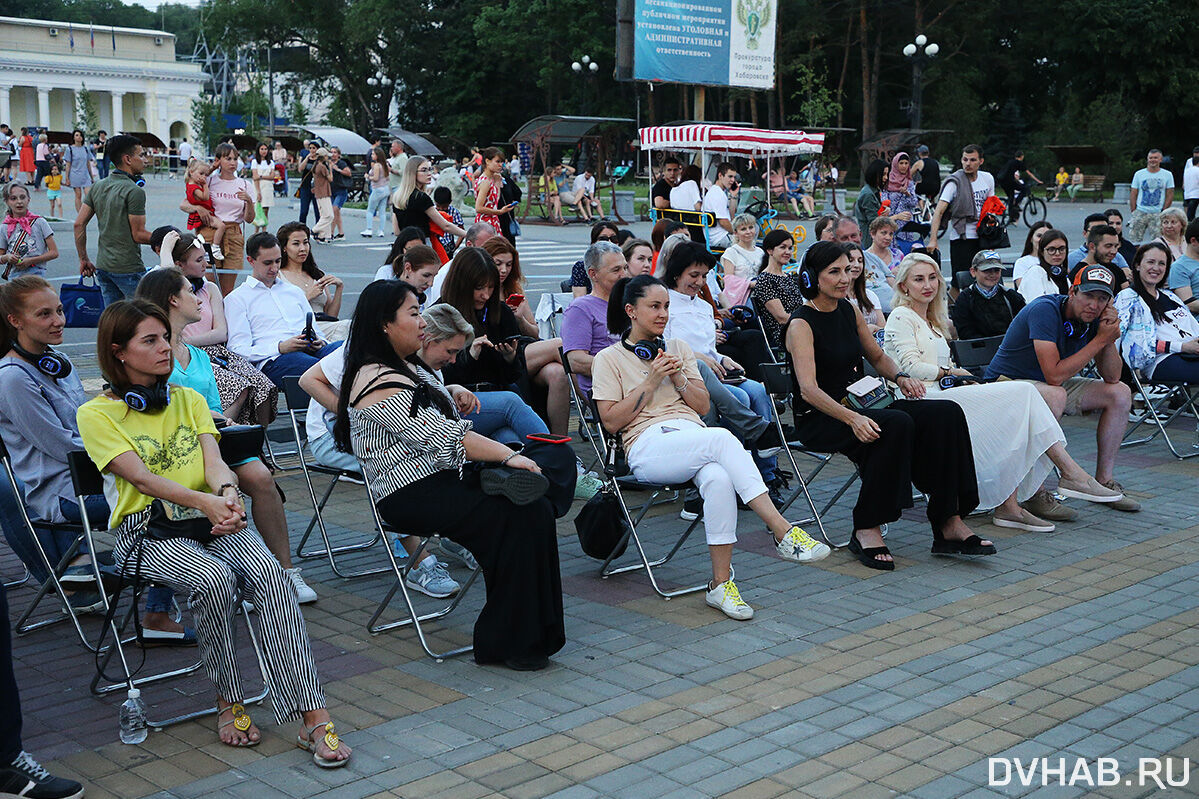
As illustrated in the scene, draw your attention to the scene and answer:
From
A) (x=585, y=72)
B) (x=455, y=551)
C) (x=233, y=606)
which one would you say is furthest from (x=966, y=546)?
(x=585, y=72)

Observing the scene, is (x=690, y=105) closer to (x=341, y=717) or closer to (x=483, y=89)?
(x=483, y=89)

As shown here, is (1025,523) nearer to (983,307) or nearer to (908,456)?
(908,456)

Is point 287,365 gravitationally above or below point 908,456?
above

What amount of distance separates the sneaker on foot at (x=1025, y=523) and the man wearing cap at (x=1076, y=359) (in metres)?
0.21

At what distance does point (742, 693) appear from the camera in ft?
15.4

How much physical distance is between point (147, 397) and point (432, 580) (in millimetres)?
1847

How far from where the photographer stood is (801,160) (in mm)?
44938

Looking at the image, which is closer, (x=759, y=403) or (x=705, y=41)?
(x=759, y=403)

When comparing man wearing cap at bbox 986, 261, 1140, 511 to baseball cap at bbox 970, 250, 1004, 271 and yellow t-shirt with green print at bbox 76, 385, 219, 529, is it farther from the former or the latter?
yellow t-shirt with green print at bbox 76, 385, 219, 529

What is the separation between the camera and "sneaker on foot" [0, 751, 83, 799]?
3.80 m

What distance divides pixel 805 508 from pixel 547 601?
2.92 meters

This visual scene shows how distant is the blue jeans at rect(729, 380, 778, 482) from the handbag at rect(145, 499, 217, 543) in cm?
360

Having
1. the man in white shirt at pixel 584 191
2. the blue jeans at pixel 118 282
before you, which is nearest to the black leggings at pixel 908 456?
the blue jeans at pixel 118 282

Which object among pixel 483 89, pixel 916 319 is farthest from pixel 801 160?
pixel 916 319
